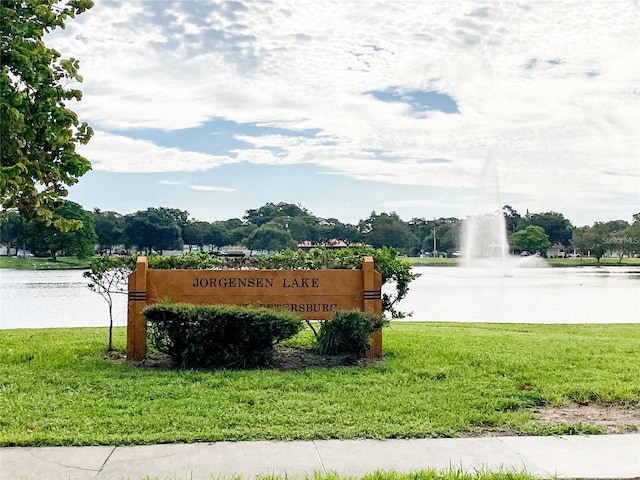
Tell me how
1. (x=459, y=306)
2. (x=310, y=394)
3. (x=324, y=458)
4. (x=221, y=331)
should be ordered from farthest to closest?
(x=459, y=306)
(x=221, y=331)
(x=310, y=394)
(x=324, y=458)

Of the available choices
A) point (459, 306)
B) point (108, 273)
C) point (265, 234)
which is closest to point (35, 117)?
point (108, 273)

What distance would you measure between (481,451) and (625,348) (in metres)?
5.74

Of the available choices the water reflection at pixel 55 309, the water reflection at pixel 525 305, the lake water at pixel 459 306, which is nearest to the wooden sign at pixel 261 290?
the water reflection at pixel 55 309

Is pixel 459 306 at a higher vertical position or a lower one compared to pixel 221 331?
lower

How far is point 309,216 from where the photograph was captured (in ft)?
238

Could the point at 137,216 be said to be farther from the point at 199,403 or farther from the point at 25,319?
the point at 199,403

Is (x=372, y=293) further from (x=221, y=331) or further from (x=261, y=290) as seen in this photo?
(x=221, y=331)

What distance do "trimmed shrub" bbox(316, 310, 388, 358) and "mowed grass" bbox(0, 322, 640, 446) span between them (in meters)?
0.40

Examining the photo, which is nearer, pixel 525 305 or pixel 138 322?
pixel 138 322

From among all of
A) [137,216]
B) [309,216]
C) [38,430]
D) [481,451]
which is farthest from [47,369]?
[309,216]

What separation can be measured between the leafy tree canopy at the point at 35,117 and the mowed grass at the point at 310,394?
2079 millimetres

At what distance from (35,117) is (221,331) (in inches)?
151

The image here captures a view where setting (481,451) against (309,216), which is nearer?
(481,451)

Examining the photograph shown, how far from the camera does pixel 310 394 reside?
246 inches
